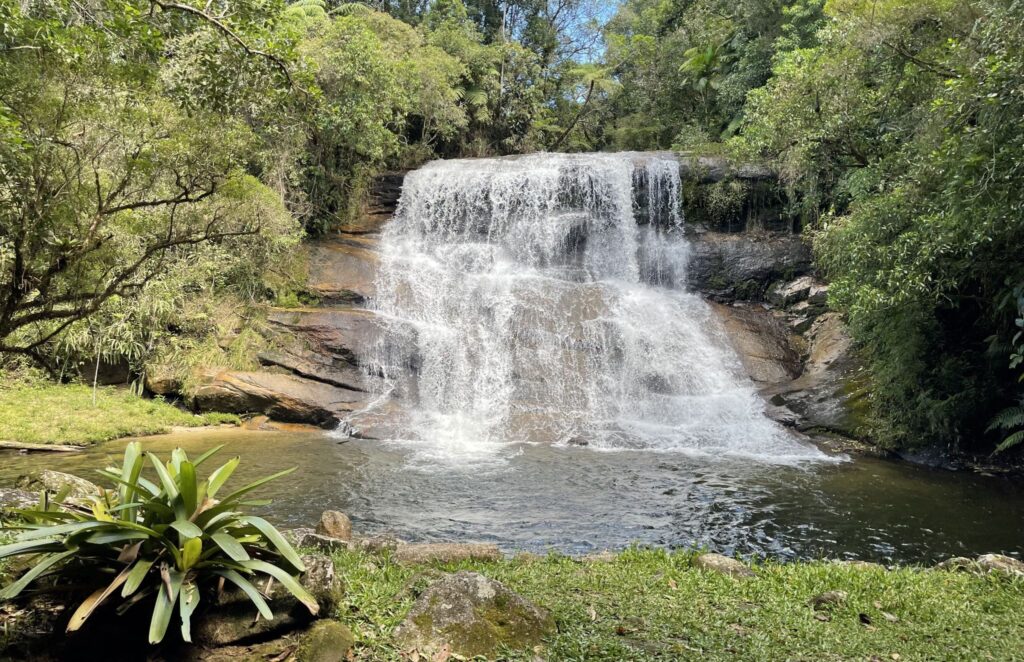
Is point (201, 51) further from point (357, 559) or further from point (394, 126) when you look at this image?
point (394, 126)

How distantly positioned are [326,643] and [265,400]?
12187 millimetres

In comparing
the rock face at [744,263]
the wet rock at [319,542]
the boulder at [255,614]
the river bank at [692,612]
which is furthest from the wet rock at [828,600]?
the rock face at [744,263]

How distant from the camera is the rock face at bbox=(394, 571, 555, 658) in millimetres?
3383

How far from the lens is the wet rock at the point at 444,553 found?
5562mm

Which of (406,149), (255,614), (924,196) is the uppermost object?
(406,149)

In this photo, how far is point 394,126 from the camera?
24.2 m

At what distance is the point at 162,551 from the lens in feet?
9.78

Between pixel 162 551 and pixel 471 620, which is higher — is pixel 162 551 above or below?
above

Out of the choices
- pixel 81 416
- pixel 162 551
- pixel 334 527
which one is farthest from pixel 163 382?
pixel 162 551

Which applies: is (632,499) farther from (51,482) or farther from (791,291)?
(791,291)

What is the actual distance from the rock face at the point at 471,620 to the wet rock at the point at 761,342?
45.4ft

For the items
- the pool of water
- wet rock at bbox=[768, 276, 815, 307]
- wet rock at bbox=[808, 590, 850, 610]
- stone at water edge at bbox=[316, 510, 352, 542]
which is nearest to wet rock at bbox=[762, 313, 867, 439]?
wet rock at bbox=[768, 276, 815, 307]

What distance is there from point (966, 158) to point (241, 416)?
47.0 ft

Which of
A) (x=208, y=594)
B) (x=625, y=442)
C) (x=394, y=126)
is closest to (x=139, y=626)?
(x=208, y=594)
